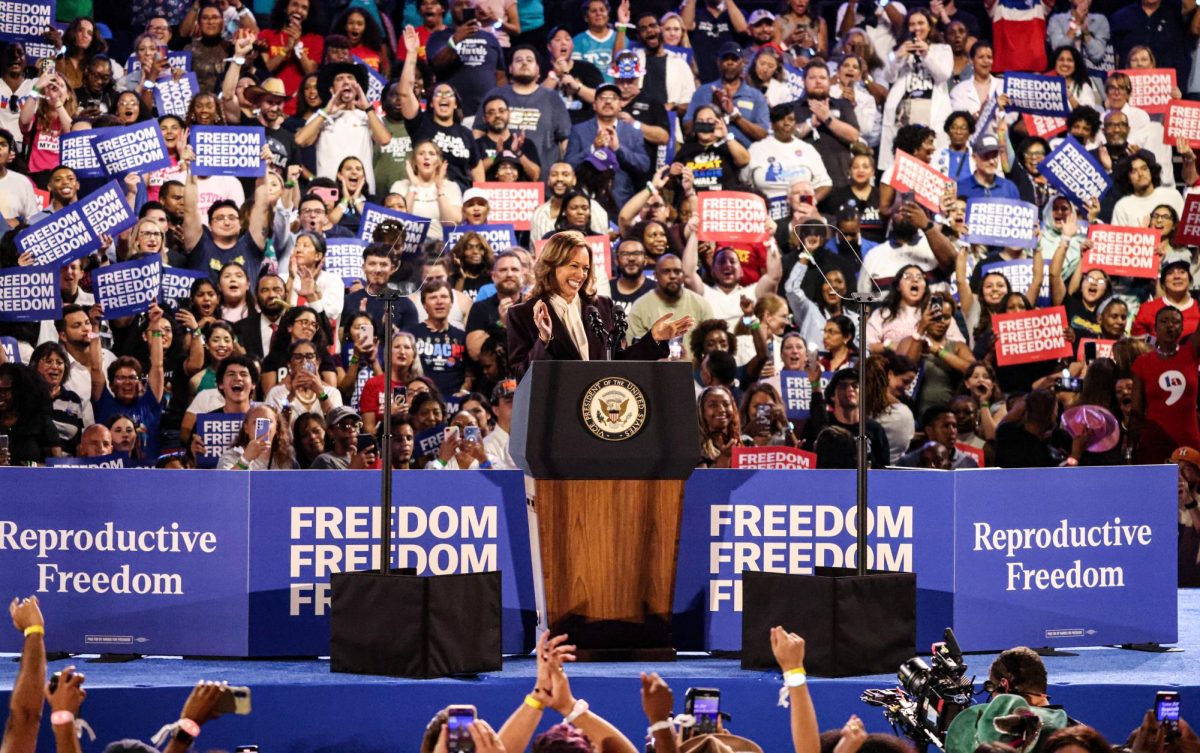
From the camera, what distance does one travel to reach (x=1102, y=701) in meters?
5.72

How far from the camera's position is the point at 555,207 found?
1070cm

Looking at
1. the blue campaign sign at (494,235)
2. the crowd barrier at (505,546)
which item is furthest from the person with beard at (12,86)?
the crowd barrier at (505,546)

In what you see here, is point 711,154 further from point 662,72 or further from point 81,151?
point 81,151

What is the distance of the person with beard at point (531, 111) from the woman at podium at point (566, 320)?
5478mm

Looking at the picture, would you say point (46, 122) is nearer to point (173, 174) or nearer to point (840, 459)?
point (173, 174)

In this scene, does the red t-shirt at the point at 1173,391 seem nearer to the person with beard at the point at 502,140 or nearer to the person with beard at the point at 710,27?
the person with beard at the point at 502,140

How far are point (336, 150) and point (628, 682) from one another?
Answer: 20.4 ft

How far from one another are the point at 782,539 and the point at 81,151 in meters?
5.63

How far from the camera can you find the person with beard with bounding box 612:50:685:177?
1155 centimetres

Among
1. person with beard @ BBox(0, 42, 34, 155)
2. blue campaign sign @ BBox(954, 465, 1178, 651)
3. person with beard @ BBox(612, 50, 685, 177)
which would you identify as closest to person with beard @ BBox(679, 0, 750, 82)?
person with beard @ BBox(612, 50, 685, 177)

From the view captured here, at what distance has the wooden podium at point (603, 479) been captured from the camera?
571 cm

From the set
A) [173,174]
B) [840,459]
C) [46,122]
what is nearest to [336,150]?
[173,174]

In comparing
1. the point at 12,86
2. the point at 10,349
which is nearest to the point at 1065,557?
the point at 10,349

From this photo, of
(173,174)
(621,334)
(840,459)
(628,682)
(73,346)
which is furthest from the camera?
(173,174)
